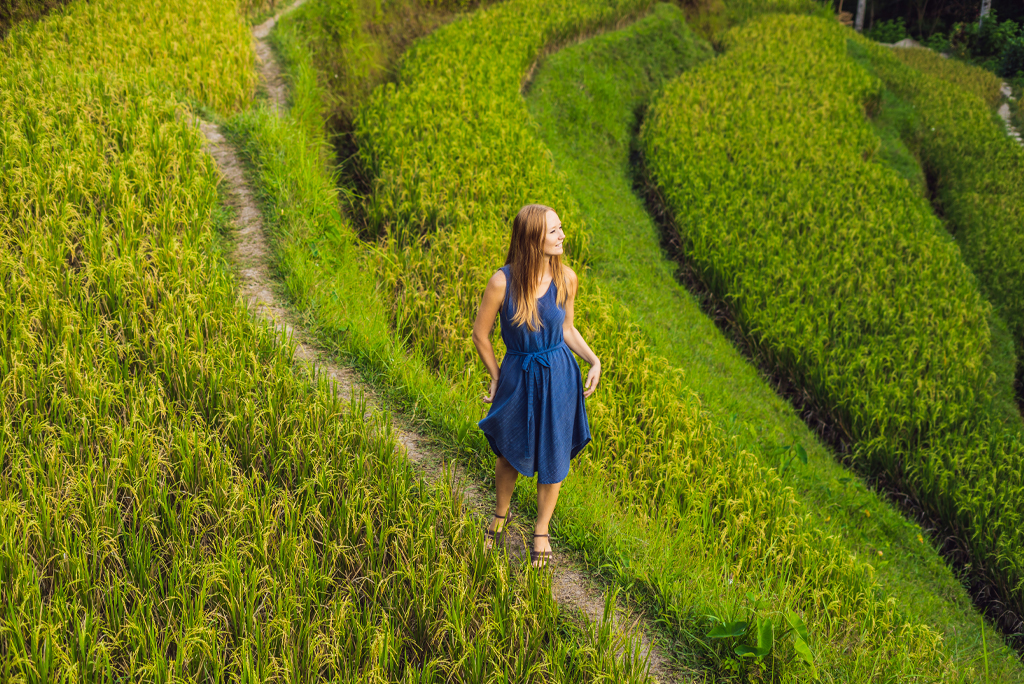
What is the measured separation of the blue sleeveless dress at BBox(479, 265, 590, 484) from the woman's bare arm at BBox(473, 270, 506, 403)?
24 millimetres

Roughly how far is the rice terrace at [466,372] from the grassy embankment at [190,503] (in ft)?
0.07

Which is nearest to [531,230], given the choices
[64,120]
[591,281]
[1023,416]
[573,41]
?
[591,281]

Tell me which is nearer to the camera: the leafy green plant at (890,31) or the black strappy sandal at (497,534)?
the black strappy sandal at (497,534)

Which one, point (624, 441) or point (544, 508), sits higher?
point (544, 508)

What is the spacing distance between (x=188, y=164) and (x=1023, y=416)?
8688 mm

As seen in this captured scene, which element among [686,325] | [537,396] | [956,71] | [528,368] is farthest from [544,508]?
[956,71]

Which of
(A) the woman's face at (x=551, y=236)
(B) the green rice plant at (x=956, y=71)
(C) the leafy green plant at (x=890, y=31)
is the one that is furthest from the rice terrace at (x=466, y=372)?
(C) the leafy green plant at (x=890, y=31)

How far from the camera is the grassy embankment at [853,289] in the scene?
5262 millimetres

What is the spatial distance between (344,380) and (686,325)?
3937 mm

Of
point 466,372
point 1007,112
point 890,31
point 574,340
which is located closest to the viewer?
point 574,340

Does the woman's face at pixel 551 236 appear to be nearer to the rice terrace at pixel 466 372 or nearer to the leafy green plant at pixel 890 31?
the rice terrace at pixel 466 372

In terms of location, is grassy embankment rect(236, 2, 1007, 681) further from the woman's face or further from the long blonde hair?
the woman's face

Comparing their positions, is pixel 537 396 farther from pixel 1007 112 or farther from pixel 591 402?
pixel 1007 112

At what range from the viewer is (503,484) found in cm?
278
